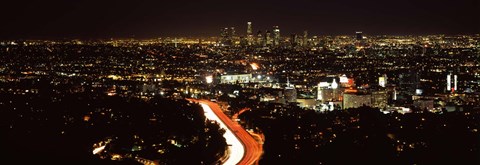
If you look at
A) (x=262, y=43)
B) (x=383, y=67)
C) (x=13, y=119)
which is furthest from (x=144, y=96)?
(x=262, y=43)

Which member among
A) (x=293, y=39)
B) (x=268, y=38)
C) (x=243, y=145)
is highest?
(x=268, y=38)

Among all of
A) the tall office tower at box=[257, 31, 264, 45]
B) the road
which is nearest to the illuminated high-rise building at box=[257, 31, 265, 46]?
the tall office tower at box=[257, 31, 264, 45]

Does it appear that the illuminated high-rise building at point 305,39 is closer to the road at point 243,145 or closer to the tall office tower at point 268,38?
the tall office tower at point 268,38

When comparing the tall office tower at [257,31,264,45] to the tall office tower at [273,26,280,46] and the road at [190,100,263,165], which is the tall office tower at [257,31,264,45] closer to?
the tall office tower at [273,26,280,46]

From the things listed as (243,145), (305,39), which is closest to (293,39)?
(305,39)

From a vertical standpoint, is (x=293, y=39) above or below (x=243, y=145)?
above

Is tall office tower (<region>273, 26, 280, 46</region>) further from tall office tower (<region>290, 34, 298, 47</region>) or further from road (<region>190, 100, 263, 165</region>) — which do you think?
road (<region>190, 100, 263, 165</region>)

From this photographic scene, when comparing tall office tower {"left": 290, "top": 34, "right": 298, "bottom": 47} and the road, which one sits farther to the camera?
tall office tower {"left": 290, "top": 34, "right": 298, "bottom": 47}

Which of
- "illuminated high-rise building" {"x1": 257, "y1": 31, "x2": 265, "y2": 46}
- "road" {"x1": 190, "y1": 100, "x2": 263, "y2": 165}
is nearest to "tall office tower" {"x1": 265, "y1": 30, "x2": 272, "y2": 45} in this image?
"illuminated high-rise building" {"x1": 257, "y1": 31, "x2": 265, "y2": 46}

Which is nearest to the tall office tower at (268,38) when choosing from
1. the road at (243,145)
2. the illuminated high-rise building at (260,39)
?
the illuminated high-rise building at (260,39)

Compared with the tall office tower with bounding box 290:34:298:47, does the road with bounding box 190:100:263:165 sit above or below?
below

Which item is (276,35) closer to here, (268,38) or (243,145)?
(268,38)

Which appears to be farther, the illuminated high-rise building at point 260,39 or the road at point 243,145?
the illuminated high-rise building at point 260,39
